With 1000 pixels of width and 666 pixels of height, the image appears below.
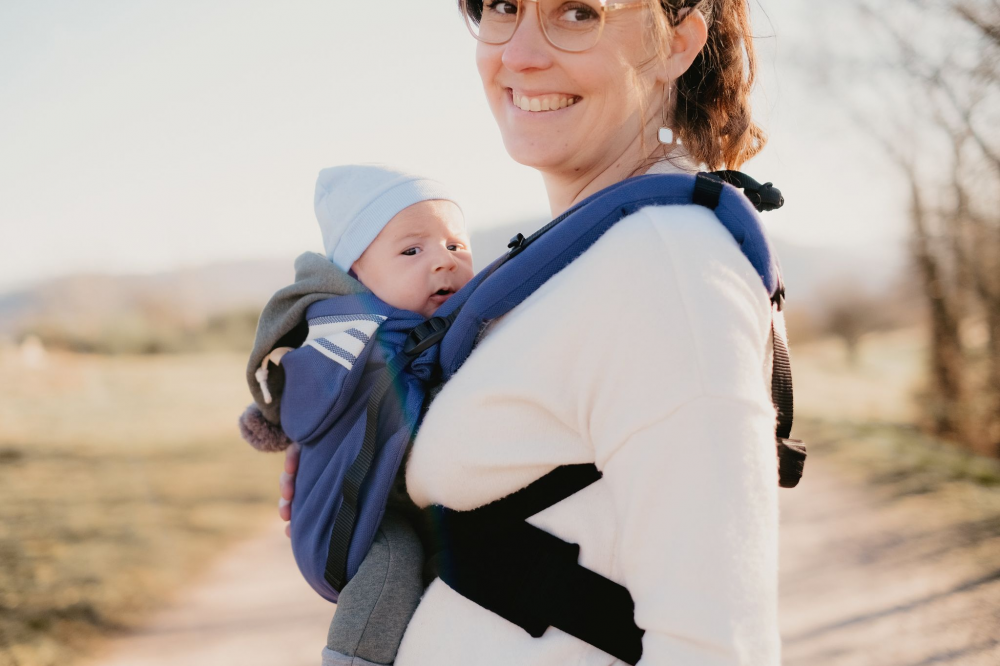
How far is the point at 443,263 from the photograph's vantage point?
1.87 meters

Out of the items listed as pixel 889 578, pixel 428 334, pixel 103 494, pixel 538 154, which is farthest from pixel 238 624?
pixel 889 578

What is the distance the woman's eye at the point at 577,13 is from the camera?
4.58 feet

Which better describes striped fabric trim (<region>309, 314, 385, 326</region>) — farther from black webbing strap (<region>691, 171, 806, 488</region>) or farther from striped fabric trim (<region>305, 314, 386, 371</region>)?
black webbing strap (<region>691, 171, 806, 488</region>)

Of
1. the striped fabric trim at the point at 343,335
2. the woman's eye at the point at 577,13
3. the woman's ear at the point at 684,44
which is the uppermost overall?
the woman's eye at the point at 577,13

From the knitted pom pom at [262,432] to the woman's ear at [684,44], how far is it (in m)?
1.36

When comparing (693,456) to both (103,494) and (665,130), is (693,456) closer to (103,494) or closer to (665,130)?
(665,130)

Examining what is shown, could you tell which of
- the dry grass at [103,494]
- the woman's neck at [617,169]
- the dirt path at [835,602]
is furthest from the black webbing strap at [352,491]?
the dry grass at [103,494]

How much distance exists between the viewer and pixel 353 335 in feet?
5.49

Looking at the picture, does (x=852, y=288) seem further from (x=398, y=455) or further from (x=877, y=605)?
(x=398, y=455)

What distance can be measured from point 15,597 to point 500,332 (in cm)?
470

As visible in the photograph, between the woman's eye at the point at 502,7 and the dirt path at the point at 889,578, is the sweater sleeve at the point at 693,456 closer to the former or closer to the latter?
the woman's eye at the point at 502,7

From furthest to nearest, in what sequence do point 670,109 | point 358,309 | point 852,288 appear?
point 852,288 → point 358,309 → point 670,109

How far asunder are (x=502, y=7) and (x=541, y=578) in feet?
3.79

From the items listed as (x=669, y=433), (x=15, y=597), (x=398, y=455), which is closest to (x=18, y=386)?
(x=15, y=597)
